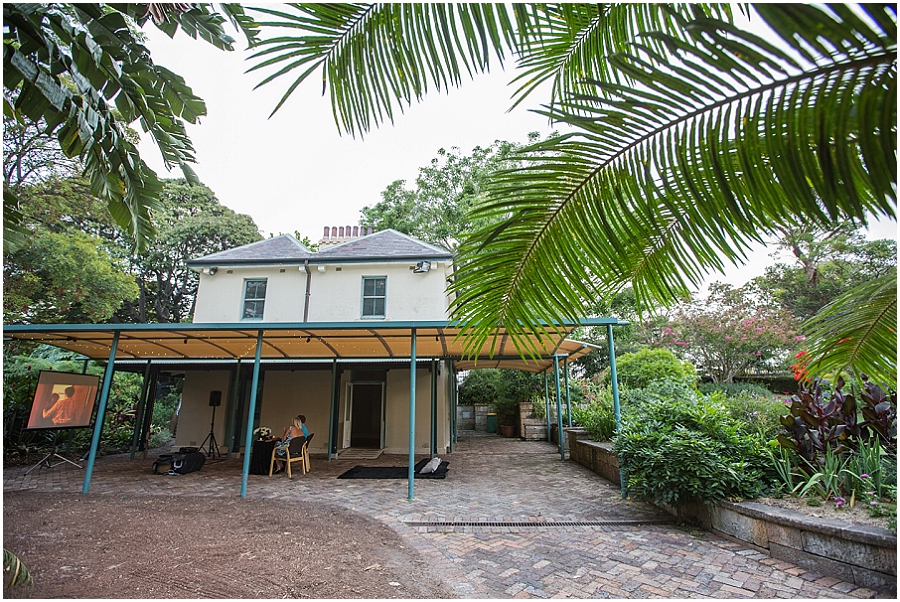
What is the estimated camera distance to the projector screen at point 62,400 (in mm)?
8844

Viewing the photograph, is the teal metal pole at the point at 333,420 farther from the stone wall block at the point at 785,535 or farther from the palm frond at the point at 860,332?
the palm frond at the point at 860,332

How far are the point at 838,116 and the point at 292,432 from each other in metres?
10.2

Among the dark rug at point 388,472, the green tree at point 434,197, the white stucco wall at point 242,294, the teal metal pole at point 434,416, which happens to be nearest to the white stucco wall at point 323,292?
the white stucco wall at point 242,294

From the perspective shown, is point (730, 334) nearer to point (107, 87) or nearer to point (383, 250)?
point (383, 250)

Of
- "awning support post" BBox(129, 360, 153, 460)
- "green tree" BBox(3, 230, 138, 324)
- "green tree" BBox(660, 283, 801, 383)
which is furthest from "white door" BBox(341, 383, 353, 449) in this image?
"green tree" BBox(660, 283, 801, 383)

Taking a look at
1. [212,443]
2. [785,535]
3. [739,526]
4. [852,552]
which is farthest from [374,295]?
[852,552]

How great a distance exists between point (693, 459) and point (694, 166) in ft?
17.0

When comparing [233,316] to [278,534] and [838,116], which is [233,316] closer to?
[278,534]

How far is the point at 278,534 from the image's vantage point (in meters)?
5.11

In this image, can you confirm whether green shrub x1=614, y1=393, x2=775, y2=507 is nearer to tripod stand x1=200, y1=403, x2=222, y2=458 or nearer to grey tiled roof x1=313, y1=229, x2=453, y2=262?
grey tiled roof x1=313, y1=229, x2=453, y2=262

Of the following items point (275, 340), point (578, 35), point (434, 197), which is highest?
point (434, 197)

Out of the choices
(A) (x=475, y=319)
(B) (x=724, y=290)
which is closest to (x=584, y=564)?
Result: (A) (x=475, y=319)

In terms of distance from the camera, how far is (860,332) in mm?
1436

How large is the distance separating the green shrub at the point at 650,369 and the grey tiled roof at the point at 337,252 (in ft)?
21.2
